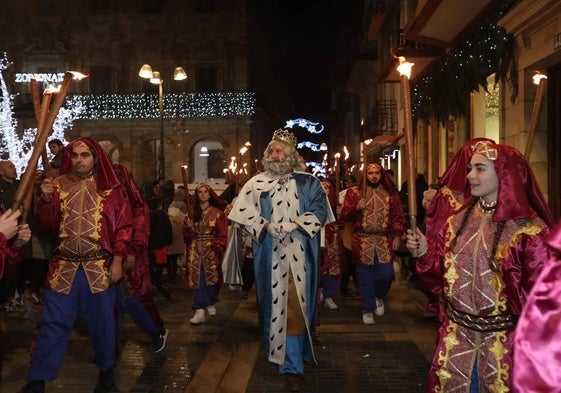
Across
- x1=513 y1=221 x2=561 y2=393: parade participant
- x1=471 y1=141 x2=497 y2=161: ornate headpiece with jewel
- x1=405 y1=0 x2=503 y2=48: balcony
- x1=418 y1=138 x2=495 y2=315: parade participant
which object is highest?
x1=405 y1=0 x2=503 y2=48: balcony

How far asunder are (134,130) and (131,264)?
34.4 meters

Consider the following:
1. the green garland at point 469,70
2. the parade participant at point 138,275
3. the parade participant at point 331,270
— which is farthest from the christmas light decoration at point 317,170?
the parade participant at point 138,275

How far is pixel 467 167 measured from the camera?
433 centimetres

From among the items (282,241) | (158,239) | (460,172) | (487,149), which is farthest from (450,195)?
(158,239)

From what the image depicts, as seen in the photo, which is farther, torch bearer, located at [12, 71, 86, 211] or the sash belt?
torch bearer, located at [12, 71, 86, 211]

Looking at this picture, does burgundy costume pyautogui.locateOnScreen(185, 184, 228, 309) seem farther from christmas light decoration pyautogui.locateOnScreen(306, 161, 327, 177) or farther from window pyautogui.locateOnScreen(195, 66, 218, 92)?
window pyautogui.locateOnScreen(195, 66, 218, 92)

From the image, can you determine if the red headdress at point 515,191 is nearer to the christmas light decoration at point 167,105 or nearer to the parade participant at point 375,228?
the parade participant at point 375,228

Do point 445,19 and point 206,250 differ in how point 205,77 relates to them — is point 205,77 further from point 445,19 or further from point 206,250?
point 206,250

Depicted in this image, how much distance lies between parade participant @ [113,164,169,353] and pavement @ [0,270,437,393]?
39cm

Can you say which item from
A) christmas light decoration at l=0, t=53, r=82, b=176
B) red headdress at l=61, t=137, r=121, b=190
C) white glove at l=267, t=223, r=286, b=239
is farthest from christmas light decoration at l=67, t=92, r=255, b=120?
red headdress at l=61, t=137, r=121, b=190

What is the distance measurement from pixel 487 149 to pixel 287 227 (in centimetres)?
255

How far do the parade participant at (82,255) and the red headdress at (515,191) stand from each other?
10.7 feet

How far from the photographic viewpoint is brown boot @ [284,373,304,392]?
5934 millimetres

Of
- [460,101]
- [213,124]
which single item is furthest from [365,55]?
[460,101]
